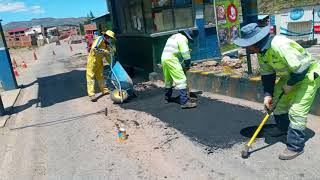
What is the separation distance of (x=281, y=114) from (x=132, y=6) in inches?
316

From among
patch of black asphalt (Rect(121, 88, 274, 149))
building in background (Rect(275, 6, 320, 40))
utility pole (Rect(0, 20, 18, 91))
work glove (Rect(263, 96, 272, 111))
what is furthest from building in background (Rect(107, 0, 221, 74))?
building in background (Rect(275, 6, 320, 40))

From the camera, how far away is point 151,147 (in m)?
5.43

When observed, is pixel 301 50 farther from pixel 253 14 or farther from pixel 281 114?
pixel 253 14

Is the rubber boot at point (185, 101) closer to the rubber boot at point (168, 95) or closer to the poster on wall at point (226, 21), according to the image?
the rubber boot at point (168, 95)

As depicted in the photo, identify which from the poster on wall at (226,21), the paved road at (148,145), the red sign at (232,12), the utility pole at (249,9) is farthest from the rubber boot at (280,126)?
the red sign at (232,12)

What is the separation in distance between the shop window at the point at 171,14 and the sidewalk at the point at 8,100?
186 inches

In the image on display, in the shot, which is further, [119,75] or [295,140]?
[119,75]

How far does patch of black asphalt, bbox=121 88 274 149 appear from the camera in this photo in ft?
17.7

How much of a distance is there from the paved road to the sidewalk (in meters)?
0.18

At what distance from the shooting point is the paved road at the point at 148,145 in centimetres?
446

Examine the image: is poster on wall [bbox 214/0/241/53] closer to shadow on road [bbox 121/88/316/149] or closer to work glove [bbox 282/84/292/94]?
shadow on road [bbox 121/88/316/149]

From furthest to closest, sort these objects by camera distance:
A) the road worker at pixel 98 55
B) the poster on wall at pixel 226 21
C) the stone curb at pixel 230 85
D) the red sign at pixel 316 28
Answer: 1. the red sign at pixel 316 28
2. the road worker at pixel 98 55
3. the poster on wall at pixel 226 21
4. the stone curb at pixel 230 85

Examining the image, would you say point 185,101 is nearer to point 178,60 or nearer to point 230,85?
point 178,60

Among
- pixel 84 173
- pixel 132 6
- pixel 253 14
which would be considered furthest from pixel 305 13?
pixel 84 173
